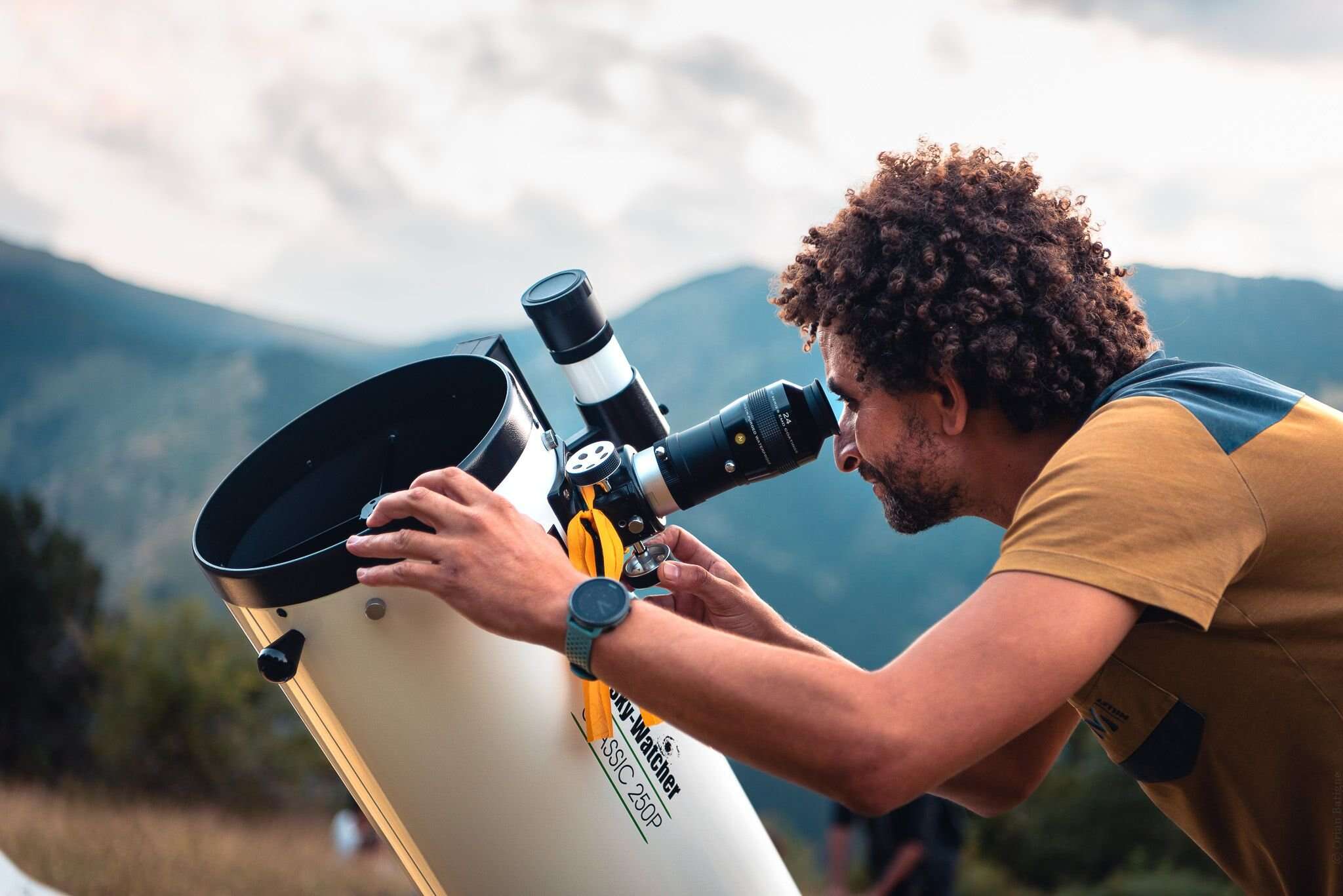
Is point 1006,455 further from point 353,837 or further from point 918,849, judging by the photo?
point 353,837

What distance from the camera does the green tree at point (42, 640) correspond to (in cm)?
1969

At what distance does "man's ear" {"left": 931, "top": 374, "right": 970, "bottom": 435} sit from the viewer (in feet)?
4.58

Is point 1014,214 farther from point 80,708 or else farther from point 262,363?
point 262,363

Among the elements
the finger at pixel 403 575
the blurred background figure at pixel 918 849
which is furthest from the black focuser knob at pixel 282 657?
the blurred background figure at pixel 918 849

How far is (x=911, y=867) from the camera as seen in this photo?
11.7 feet

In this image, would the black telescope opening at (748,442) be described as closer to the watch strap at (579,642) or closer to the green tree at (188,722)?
the watch strap at (579,642)

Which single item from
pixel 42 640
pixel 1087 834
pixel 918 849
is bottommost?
pixel 1087 834

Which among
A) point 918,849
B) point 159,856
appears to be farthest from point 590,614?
point 159,856

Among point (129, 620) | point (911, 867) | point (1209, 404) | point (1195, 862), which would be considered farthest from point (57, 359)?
point (1209, 404)

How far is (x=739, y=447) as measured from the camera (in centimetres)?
149

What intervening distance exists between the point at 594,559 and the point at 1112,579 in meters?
0.64

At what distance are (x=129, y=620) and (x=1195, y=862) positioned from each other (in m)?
20.3

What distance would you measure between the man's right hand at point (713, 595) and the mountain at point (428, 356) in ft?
1.07

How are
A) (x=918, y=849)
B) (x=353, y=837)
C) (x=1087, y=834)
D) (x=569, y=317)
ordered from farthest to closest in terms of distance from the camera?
(x=1087, y=834), (x=353, y=837), (x=918, y=849), (x=569, y=317)
